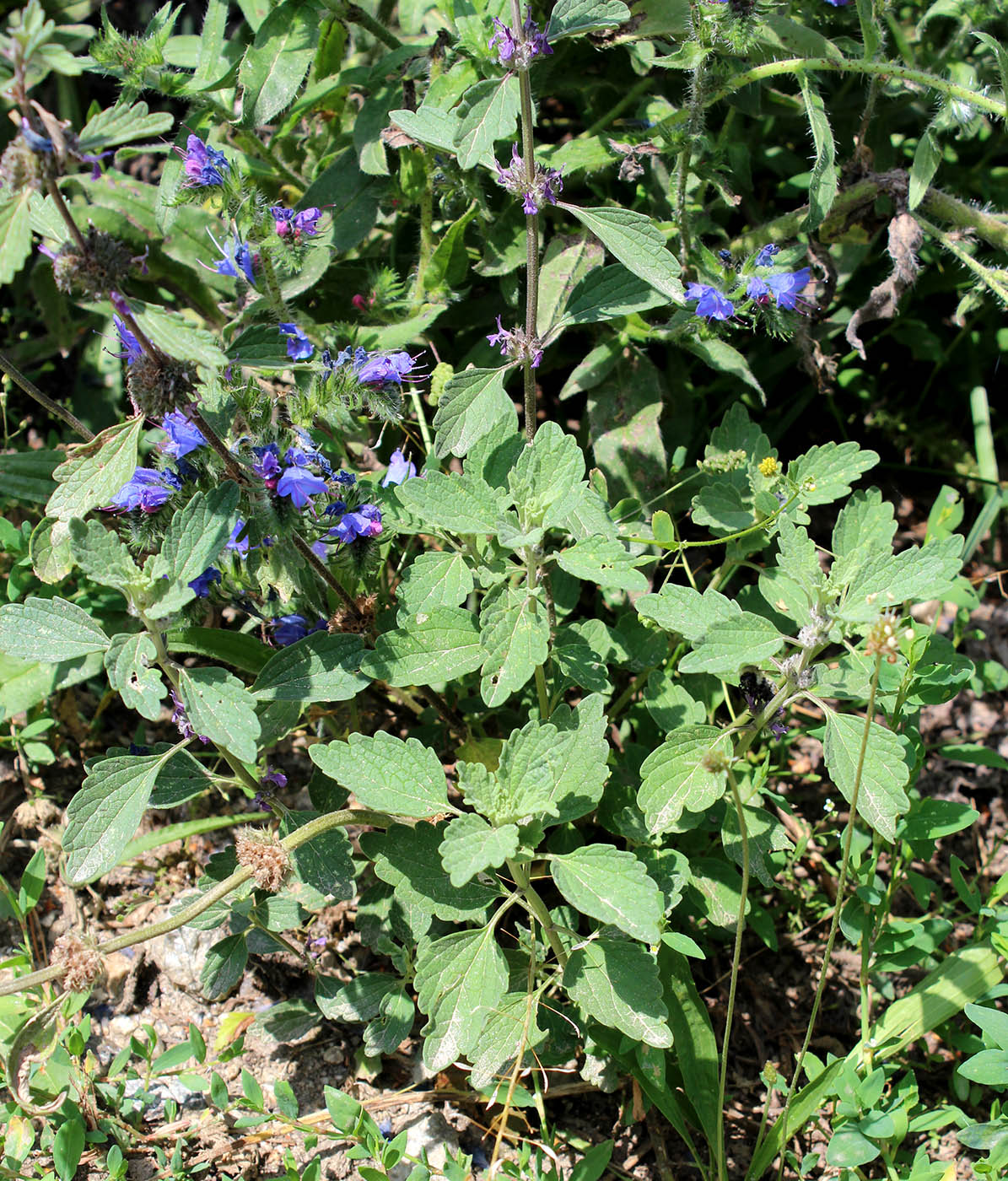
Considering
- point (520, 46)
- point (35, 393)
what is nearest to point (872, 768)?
point (520, 46)

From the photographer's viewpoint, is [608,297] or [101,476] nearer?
[101,476]

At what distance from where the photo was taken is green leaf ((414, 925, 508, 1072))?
2.05 metres

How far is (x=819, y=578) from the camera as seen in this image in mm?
2201

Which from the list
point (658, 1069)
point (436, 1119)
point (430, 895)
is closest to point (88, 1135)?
point (436, 1119)

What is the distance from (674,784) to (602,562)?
20.6 inches

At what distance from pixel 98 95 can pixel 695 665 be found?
143 inches

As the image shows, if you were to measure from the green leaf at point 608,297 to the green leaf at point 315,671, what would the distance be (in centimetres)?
103

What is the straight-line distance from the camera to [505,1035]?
85.6 inches

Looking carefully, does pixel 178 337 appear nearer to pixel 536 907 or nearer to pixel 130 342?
pixel 130 342

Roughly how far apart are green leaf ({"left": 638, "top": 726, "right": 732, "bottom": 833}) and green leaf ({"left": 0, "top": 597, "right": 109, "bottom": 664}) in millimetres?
1189

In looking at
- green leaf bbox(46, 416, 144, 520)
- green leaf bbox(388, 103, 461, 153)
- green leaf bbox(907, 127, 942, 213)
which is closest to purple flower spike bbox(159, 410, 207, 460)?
green leaf bbox(46, 416, 144, 520)

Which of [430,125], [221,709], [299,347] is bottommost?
[221,709]

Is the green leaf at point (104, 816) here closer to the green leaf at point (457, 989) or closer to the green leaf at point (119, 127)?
the green leaf at point (457, 989)

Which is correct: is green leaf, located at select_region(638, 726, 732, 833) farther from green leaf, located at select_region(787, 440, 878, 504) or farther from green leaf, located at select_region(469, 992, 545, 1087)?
green leaf, located at select_region(787, 440, 878, 504)
